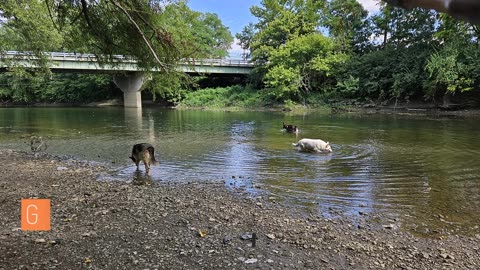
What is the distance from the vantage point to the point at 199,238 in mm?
5289

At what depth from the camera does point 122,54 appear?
6.71 metres

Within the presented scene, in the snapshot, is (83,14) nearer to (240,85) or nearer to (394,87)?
(394,87)

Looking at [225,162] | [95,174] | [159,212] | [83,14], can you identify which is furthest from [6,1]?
[159,212]

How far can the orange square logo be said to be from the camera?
5.48m

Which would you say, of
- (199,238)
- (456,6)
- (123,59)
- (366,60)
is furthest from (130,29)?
(366,60)

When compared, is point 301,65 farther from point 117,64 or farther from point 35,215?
point 35,215

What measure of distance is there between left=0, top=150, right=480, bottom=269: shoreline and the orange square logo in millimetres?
126

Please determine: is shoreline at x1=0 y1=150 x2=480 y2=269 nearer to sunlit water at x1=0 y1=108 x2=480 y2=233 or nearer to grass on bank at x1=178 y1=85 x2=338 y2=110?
sunlit water at x1=0 y1=108 x2=480 y2=233

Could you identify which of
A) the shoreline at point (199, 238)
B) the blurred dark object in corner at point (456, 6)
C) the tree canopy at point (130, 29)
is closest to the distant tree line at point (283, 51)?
the tree canopy at point (130, 29)

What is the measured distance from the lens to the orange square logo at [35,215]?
5482mm

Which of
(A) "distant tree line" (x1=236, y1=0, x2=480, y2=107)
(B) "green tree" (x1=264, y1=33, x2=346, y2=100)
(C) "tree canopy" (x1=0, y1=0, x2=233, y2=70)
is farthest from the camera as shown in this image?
(B) "green tree" (x1=264, y1=33, x2=346, y2=100)

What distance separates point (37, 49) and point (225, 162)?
36.0ft

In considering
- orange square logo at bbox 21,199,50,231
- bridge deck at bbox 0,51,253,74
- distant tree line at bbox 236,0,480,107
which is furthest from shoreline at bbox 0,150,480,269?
distant tree line at bbox 236,0,480,107

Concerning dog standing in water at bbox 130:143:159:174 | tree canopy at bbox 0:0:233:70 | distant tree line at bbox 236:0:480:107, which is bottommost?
dog standing in water at bbox 130:143:159:174
